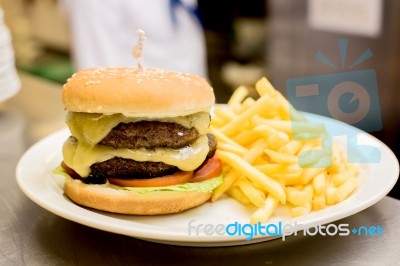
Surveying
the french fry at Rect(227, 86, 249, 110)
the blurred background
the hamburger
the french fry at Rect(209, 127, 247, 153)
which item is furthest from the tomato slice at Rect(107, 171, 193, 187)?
the blurred background

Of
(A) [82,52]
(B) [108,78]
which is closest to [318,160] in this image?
(B) [108,78]

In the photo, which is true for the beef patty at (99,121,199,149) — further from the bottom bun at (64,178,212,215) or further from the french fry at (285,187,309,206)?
the french fry at (285,187,309,206)

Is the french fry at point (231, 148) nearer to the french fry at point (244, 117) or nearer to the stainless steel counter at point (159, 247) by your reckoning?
the french fry at point (244, 117)

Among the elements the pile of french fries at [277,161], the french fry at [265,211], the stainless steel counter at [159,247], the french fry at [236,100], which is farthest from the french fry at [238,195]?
the french fry at [236,100]

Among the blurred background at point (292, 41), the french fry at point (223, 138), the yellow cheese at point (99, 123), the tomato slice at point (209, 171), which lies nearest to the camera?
the yellow cheese at point (99, 123)

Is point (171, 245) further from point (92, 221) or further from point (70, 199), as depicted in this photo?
point (70, 199)

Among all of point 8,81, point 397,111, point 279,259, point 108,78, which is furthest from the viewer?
point 397,111
